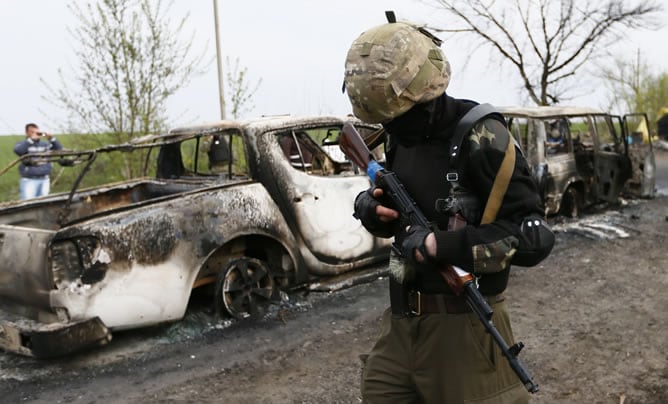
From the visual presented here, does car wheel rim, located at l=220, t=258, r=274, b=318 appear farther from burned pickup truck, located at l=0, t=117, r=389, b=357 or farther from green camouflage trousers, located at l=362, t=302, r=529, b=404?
green camouflage trousers, located at l=362, t=302, r=529, b=404

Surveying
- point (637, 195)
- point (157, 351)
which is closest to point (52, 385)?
point (157, 351)

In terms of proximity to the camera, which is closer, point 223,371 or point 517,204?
point 517,204

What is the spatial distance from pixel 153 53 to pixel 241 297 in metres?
6.95

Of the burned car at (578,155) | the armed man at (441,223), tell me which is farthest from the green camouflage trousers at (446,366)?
the burned car at (578,155)

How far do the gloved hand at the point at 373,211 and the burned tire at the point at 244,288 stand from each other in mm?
2786

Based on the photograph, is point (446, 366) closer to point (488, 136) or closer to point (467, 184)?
point (467, 184)

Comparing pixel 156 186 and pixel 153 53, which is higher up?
pixel 153 53

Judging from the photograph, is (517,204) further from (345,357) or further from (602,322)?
(602,322)

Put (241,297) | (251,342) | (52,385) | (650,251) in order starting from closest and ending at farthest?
1. (52,385)
2. (251,342)
3. (241,297)
4. (650,251)

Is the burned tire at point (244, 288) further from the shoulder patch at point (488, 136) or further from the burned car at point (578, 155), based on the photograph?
the burned car at point (578, 155)

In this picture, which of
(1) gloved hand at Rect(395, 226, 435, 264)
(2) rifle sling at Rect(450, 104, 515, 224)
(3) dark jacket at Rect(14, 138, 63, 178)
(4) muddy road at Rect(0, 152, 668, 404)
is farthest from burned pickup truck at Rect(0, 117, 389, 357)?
(3) dark jacket at Rect(14, 138, 63, 178)

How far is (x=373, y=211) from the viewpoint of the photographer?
90.0 inches

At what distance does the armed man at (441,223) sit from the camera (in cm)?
189

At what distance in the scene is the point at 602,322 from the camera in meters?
4.87
